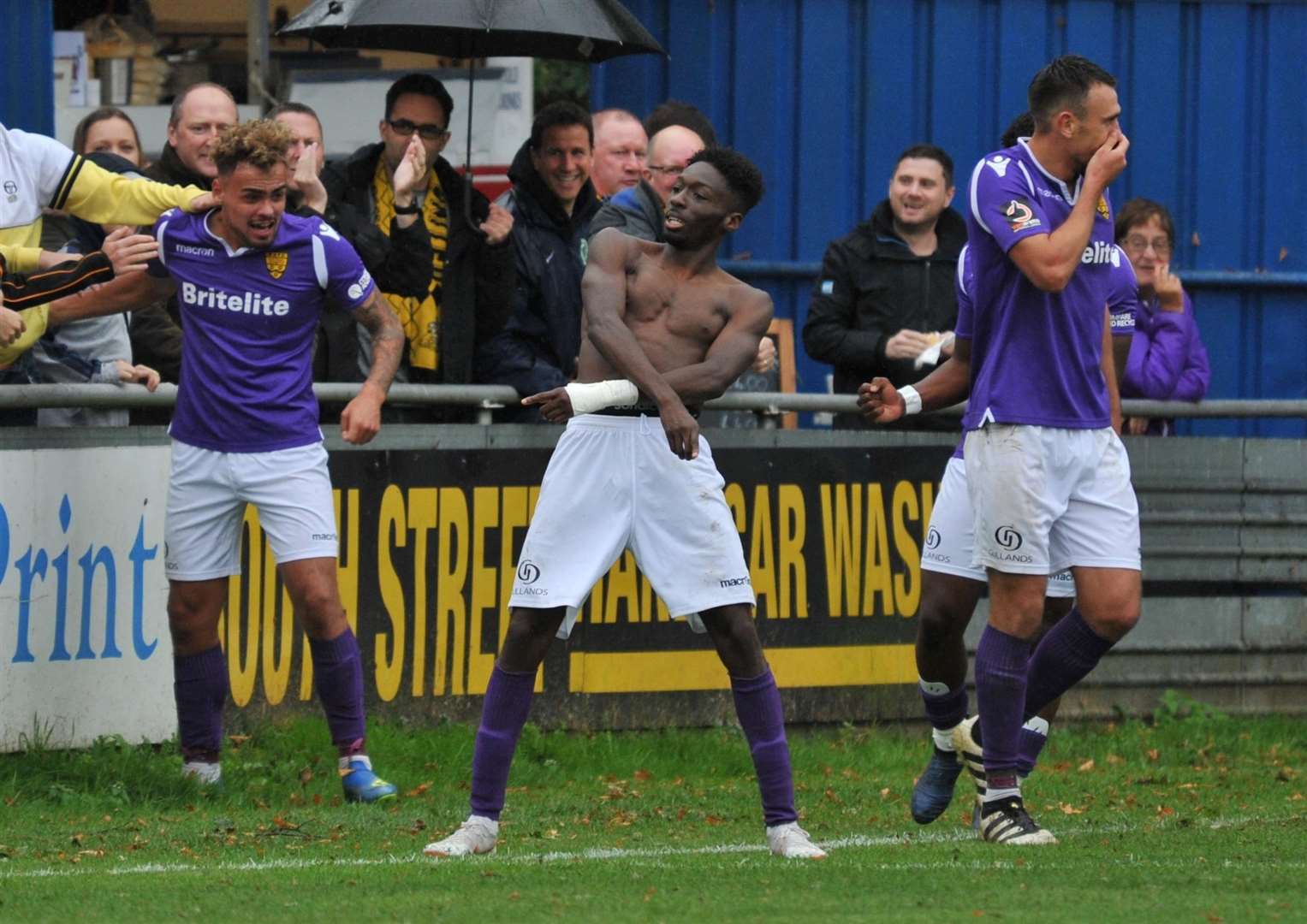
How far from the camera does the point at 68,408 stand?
9.27m

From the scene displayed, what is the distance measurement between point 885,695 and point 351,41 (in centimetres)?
378

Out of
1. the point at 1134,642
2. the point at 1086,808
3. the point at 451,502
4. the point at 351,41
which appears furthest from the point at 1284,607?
the point at 351,41

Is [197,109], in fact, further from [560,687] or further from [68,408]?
[560,687]

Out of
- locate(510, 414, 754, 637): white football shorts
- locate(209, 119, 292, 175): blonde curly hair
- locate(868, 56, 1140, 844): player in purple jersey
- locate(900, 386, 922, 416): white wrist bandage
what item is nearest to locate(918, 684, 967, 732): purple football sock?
locate(868, 56, 1140, 844): player in purple jersey

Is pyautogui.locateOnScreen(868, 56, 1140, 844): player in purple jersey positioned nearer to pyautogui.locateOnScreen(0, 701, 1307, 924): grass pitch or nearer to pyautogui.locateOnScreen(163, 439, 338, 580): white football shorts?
pyautogui.locateOnScreen(0, 701, 1307, 924): grass pitch

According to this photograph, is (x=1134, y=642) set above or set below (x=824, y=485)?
below

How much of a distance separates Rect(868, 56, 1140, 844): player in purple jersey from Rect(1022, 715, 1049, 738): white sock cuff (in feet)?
1.48

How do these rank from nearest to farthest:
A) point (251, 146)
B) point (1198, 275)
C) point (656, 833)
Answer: point (656, 833)
point (251, 146)
point (1198, 275)

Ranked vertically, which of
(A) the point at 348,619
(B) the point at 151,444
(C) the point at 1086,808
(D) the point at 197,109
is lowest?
→ (C) the point at 1086,808

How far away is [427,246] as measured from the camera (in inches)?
396

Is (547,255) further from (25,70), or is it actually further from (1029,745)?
(1029,745)

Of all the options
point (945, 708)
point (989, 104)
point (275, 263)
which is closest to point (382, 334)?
point (275, 263)

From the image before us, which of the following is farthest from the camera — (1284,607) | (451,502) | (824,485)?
(1284,607)

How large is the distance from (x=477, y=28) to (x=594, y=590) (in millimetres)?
2444
